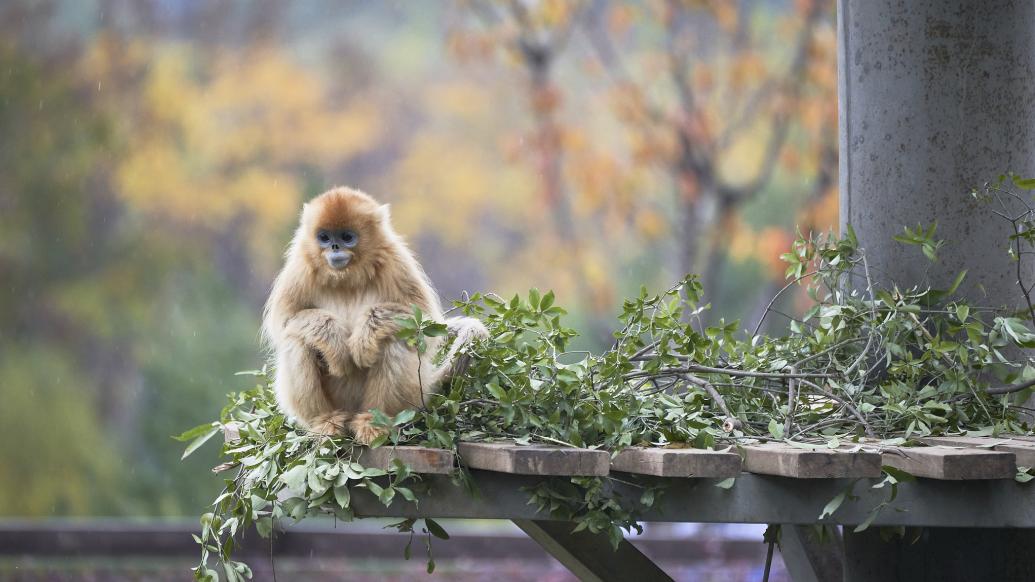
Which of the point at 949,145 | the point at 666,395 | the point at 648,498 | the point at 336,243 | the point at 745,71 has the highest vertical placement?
the point at 745,71

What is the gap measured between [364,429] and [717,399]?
96cm

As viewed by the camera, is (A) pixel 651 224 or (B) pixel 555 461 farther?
(A) pixel 651 224

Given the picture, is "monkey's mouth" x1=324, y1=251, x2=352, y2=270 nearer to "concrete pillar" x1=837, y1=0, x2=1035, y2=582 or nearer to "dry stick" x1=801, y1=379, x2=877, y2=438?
"dry stick" x1=801, y1=379, x2=877, y2=438

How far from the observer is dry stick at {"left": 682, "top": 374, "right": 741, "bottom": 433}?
2.98m

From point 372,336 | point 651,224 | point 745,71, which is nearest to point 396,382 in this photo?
point 372,336

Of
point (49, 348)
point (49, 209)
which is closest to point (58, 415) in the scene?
point (49, 348)

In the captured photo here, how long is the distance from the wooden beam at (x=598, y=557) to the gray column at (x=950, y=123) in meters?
1.14

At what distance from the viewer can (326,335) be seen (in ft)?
10.1

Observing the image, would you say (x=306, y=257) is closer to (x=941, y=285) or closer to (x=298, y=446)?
(x=298, y=446)

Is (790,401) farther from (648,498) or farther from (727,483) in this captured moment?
(648,498)

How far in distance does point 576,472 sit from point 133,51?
9083 millimetres

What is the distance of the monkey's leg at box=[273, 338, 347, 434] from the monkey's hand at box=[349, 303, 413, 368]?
13 cm

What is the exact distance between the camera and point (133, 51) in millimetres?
10438

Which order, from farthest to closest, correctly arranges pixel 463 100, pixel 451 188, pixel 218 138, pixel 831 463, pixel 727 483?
pixel 463 100, pixel 451 188, pixel 218 138, pixel 727 483, pixel 831 463
